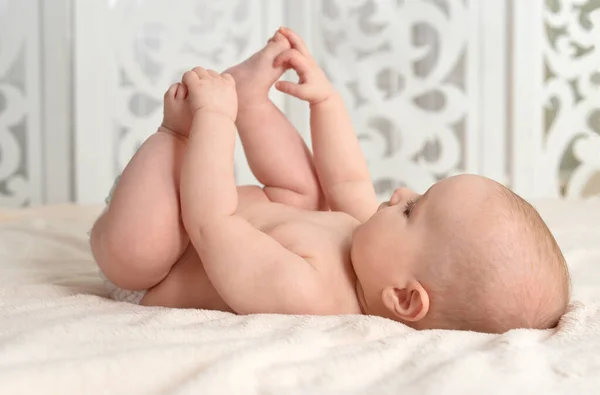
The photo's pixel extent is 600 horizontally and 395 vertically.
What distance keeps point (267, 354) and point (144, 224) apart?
35cm

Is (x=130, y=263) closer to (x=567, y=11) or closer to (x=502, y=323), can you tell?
(x=502, y=323)

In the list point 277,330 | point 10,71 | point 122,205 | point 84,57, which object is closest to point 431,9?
point 84,57

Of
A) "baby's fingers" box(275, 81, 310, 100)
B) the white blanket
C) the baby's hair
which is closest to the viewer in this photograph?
the white blanket

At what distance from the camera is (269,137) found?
1.14m

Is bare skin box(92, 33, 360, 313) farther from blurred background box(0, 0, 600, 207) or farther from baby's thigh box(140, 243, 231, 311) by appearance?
blurred background box(0, 0, 600, 207)

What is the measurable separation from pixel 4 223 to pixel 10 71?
68 centimetres

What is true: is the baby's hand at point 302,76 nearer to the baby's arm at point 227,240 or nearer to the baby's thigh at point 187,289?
the baby's arm at point 227,240

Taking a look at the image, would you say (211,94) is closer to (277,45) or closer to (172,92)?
(172,92)

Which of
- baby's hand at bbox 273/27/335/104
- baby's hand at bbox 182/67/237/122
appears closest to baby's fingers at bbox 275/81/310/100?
baby's hand at bbox 273/27/335/104

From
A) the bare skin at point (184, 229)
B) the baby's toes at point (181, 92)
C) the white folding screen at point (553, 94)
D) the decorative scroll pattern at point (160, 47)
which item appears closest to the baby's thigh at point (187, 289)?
the bare skin at point (184, 229)

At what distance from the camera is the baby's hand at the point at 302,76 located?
1121mm

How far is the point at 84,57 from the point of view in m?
2.11

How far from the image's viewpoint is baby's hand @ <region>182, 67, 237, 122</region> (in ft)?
3.11

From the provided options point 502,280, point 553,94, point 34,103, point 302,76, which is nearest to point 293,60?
point 302,76
